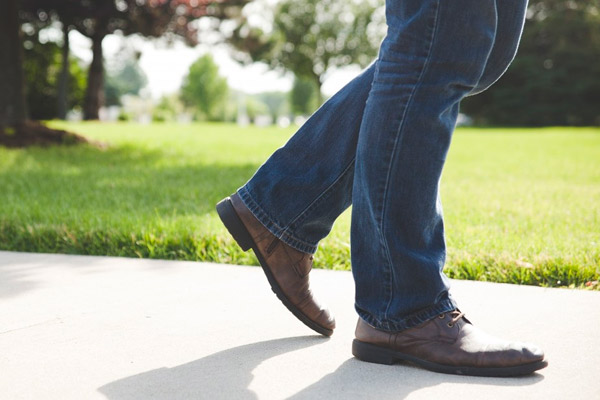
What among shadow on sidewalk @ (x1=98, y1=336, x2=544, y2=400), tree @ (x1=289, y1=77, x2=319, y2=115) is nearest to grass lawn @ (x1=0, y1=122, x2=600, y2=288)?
shadow on sidewalk @ (x1=98, y1=336, x2=544, y2=400)

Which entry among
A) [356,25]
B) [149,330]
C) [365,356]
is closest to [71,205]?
[149,330]

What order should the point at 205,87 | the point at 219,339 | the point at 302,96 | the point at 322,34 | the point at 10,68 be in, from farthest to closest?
the point at 302,96 → the point at 205,87 → the point at 322,34 → the point at 10,68 → the point at 219,339

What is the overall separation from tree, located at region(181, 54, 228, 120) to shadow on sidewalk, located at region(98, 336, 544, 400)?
56.9 m

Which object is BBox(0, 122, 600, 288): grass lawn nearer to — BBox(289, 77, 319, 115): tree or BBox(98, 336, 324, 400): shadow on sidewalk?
BBox(98, 336, 324, 400): shadow on sidewalk

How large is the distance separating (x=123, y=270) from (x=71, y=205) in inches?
53.4

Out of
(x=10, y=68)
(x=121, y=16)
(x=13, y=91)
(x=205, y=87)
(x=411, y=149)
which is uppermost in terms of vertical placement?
(x=121, y=16)

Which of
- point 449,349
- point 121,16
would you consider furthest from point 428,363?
point 121,16

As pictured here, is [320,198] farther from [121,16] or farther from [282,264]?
[121,16]

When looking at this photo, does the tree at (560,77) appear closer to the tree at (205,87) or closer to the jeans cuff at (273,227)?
the tree at (205,87)

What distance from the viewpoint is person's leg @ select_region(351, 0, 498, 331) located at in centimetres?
146

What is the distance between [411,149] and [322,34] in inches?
1809

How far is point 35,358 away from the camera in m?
1.54

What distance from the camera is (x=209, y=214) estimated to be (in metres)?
3.37

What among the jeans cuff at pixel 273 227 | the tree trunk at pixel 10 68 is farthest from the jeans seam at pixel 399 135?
the tree trunk at pixel 10 68
